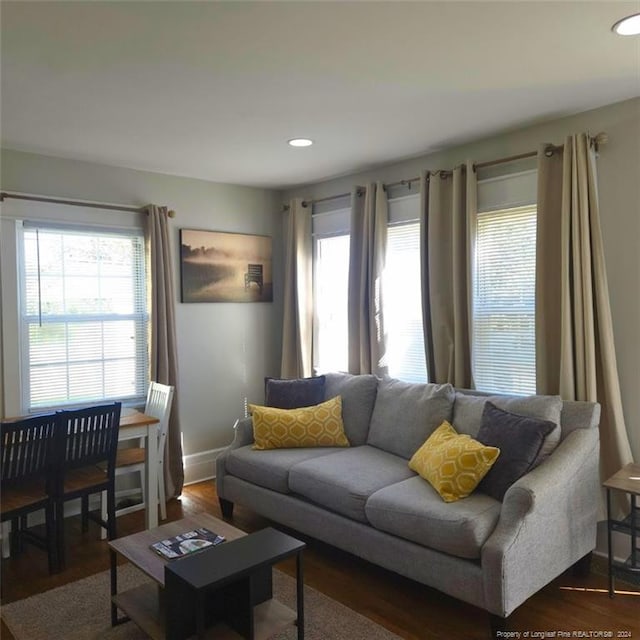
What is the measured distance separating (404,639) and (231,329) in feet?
9.77

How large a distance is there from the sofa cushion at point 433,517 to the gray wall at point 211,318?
2222mm

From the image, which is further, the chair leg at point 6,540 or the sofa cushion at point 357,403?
the sofa cushion at point 357,403

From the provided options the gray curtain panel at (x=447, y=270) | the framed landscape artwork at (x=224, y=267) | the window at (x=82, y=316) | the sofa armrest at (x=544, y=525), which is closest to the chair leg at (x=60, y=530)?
the window at (x=82, y=316)

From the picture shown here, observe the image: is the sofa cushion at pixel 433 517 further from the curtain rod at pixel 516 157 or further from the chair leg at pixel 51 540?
the curtain rod at pixel 516 157

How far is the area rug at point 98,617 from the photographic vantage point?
96.4 inches

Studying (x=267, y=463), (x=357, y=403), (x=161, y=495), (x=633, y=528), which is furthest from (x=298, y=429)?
(x=633, y=528)

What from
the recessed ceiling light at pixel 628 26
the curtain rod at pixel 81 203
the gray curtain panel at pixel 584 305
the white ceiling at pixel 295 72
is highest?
the white ceiling at pixel 295 72

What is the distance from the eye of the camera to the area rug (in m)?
2.45

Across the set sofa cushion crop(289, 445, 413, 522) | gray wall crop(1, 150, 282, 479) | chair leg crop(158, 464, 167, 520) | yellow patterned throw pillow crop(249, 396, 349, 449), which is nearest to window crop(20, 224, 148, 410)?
gray wall crop(1, 150, 282, 479)

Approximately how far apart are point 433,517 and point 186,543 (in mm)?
1123

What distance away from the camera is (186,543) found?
241cm

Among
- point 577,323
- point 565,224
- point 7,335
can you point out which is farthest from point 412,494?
point 7,335

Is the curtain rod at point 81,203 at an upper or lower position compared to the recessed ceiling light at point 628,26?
lower

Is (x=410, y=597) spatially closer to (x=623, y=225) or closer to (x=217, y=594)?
(x=217, y=594)
